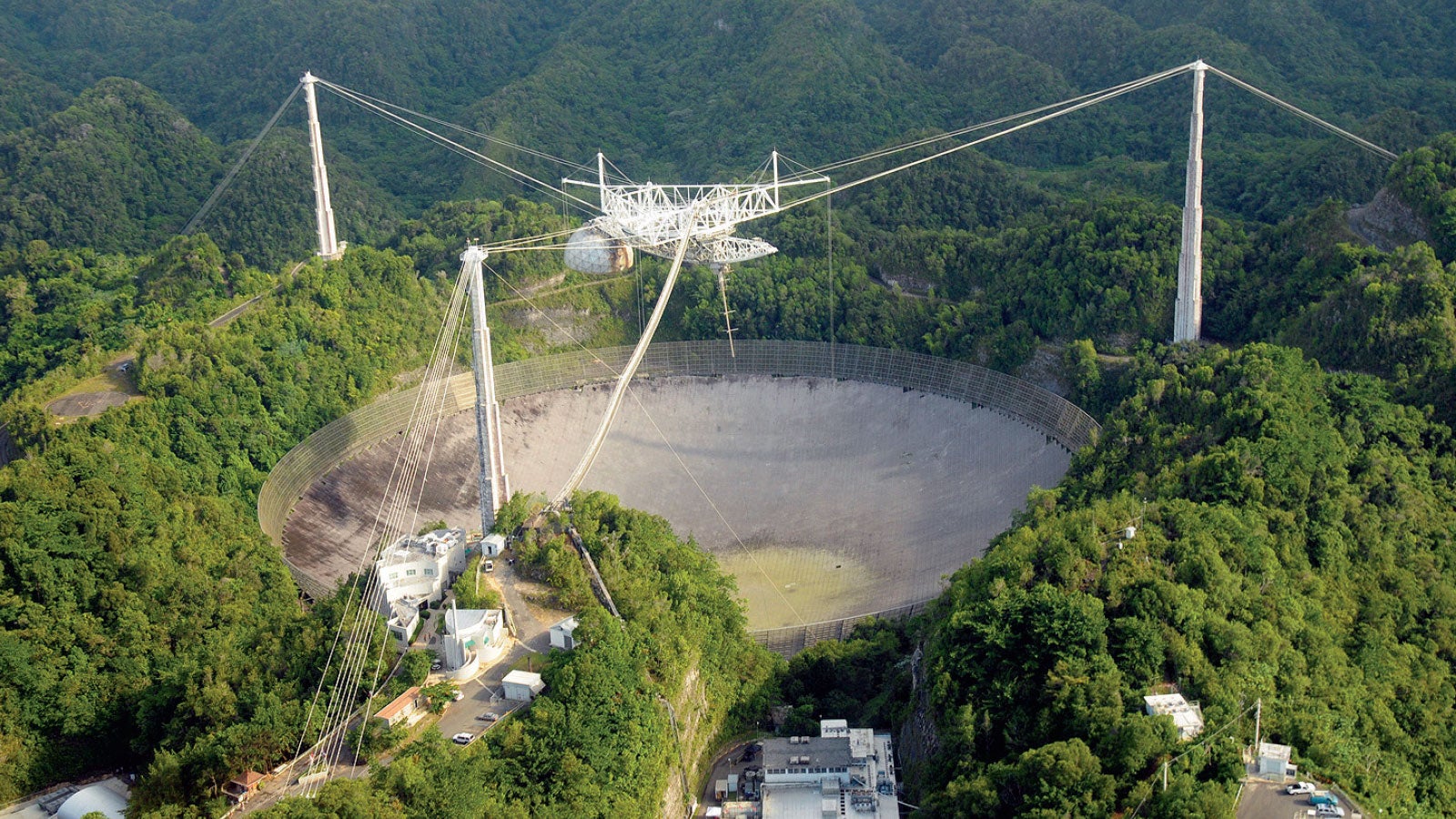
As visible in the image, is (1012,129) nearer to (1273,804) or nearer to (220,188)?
(1273,804)

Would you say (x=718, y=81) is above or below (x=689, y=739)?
above

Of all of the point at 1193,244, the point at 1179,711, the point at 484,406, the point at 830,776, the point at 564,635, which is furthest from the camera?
the point at 1193,244

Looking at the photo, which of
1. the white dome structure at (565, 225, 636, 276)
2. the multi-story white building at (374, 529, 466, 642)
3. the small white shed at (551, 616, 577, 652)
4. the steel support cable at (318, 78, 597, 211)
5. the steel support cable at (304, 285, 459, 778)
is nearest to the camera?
the steel support cable at (304, 285, 459, 778)

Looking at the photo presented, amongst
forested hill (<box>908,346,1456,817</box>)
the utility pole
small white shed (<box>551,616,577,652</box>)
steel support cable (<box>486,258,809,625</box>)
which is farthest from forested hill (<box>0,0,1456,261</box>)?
small white shed (<box>551,616,577,652</box>)

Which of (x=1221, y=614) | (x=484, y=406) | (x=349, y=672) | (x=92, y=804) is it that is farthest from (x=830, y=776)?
(x=92, y=804)

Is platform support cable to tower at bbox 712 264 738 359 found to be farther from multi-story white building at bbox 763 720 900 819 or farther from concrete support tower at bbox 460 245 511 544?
multi-story white building at bbox 763 720 900 819

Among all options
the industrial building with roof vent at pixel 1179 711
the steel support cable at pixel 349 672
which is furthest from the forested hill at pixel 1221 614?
the steel support cable at pixel 349 672

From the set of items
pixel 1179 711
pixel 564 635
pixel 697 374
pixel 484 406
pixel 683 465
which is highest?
pixel 697 374
